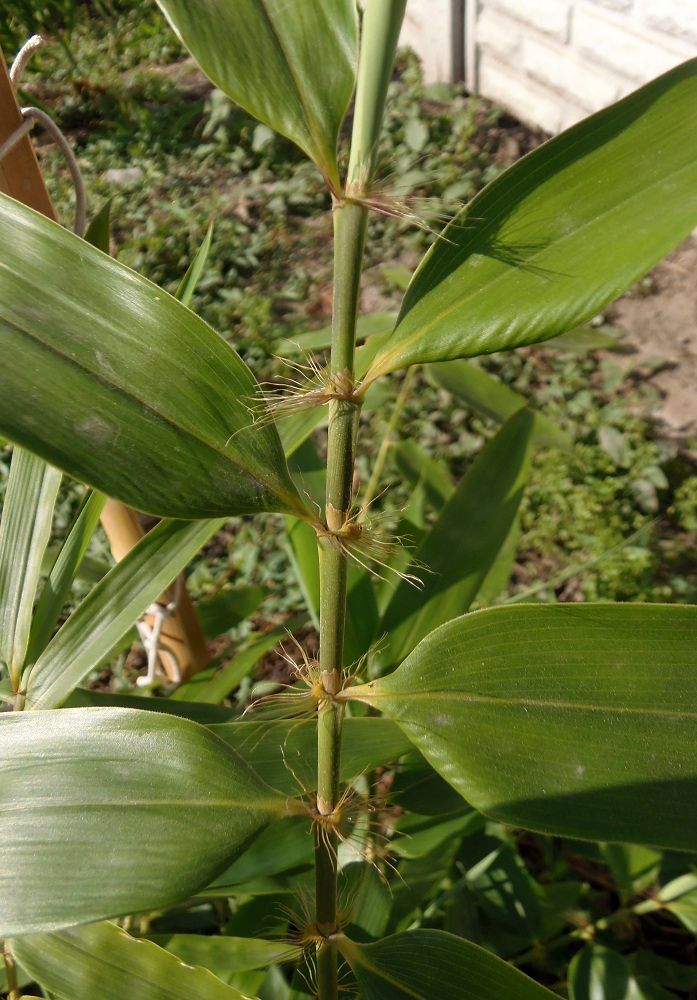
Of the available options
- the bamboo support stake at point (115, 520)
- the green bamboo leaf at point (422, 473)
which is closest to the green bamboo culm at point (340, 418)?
the bamboo support stake at point (115, 520)

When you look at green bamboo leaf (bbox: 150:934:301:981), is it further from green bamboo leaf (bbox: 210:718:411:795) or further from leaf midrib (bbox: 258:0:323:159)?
leaf midrib (bbox: 258:0:323:159)

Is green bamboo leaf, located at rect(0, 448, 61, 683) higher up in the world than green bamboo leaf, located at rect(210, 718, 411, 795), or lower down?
higher up

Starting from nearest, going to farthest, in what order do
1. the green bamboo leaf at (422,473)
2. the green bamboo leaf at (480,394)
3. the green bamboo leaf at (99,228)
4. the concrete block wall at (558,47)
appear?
the green bamboo leaf at (99,228) → the green bamboo leaf at (480,394) → the green bamboo leaf at (422,473) → the concrete block wall at (558,47)

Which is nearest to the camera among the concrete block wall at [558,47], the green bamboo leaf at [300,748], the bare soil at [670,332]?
the green bamboo leaf at [300,748]

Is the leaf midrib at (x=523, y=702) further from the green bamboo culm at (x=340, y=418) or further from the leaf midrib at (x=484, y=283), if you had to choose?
the leaf midrib at (x=484, y=283)

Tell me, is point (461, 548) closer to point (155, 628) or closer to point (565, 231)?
point (155, 628)

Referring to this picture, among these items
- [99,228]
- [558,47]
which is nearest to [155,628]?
[99,228]

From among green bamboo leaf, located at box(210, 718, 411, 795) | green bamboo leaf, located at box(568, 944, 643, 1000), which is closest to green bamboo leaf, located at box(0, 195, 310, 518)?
green bamboo leaf, located at box(210, 718, 411, 795)

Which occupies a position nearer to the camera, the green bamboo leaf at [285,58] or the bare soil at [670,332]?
the green bamboo leaf at [285,58]
